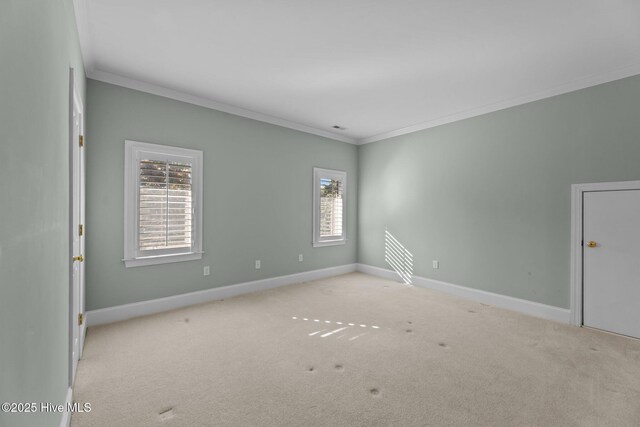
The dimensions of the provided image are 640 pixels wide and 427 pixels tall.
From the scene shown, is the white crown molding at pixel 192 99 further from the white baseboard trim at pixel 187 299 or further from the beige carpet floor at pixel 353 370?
the beige carpet floor at pixel 353 370

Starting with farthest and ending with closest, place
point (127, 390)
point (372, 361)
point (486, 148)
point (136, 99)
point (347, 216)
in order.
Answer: point (347, 216) < point (486, 148) < point (136, 99) < point (372, 361) < point (127, 390)

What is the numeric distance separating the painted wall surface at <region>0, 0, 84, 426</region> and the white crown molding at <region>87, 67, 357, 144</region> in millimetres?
1718

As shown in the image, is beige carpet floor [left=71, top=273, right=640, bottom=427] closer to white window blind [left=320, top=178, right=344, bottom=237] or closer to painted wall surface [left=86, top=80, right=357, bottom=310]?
painted wall surface [left=86, top=80, right=357, bottom=310]

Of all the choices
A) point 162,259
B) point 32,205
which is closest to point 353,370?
point 32,205

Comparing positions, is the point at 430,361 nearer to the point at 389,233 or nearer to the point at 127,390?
the point at 127,390

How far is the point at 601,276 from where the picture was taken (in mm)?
3240

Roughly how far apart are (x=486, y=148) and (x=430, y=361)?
10.2ft

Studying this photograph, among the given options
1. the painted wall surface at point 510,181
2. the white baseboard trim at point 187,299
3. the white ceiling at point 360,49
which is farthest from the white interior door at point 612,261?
the white baseboard trim at point 187,299

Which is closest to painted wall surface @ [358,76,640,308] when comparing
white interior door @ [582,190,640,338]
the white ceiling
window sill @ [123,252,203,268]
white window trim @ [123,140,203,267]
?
white interior door @ [582,190,640,338]

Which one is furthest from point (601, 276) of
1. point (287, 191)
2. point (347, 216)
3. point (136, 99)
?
point (136, 99)

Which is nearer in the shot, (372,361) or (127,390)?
(127,390)

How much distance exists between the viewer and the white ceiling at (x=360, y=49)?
2268mm

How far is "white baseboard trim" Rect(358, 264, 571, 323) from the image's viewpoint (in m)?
3.54

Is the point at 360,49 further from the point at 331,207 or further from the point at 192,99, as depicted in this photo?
the point at 331,207
